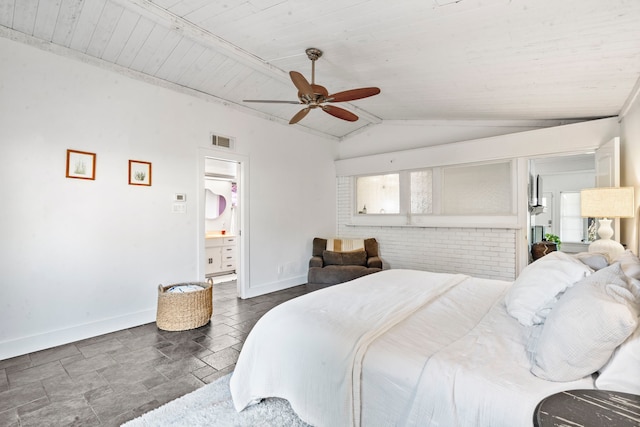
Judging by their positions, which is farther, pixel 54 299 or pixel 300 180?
pixel 300 180

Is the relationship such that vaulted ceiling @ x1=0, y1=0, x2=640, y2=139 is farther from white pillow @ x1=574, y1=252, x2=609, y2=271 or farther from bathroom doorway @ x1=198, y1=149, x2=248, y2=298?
white pillow @ x1=574, y1=252, x2=609, y2=271

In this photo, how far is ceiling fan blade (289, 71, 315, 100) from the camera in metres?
2.62

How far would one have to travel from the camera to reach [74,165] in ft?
10.1

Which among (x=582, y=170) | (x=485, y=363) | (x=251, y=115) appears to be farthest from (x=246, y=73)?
(x=582, y=170)

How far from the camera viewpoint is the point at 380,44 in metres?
2.75

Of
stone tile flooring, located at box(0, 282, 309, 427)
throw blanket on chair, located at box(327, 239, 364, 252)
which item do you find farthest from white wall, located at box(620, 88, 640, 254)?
stone tile flooring, located at box(0, 282, 309, 427)

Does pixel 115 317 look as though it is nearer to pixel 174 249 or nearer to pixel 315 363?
pixel 174 249

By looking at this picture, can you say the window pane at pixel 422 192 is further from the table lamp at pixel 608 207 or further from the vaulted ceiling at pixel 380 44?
the table lamp at pixel 608 207

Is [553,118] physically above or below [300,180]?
above

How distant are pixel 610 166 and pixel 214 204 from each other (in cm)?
634

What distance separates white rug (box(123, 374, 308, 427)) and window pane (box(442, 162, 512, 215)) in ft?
13.0

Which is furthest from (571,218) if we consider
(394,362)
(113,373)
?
(113,373)

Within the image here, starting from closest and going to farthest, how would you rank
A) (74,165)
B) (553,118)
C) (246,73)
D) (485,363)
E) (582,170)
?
(485,363)
(74,165)
(246,73)
(553,118)
(582,170)

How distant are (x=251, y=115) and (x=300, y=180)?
138cm
